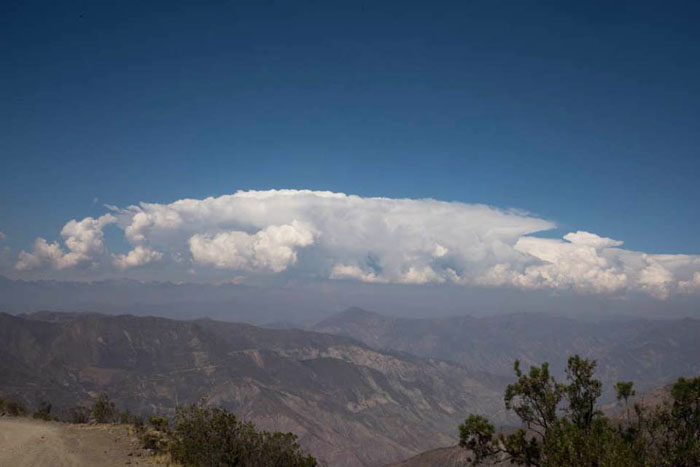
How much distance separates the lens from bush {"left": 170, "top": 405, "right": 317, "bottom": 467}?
33188mm

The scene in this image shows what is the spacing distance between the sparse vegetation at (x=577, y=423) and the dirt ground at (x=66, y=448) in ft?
88.0

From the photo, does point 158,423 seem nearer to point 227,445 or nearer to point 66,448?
point 66,448

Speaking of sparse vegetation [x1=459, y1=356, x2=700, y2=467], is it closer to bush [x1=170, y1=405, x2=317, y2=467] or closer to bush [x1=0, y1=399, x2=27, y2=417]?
bush [x1=170, y1=405, x2=317, y2=467]

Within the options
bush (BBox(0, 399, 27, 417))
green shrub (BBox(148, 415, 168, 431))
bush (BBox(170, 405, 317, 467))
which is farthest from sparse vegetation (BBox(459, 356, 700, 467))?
bush (BBox(0, 399, 27, 417))

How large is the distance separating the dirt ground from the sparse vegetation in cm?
2682

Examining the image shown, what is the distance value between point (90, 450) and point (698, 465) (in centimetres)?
4242

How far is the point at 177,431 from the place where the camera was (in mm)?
38312

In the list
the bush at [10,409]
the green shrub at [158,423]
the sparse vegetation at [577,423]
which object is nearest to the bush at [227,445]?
the sparse vegetation at [577,423]

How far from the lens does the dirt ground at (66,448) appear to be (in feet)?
101

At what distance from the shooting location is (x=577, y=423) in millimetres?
28328

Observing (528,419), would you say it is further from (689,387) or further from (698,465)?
(689,387)

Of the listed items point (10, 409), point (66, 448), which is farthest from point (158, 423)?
point (10, 409)

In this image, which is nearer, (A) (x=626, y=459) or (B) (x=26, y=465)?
(A) (x=626, y=459)

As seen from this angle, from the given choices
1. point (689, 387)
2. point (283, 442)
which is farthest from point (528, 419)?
point (283, 442)
